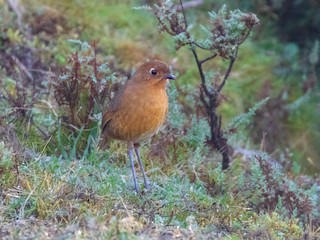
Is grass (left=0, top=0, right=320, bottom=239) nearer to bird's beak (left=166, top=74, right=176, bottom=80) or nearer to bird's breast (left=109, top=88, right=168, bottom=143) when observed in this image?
bird's breast (left=109, top=88, right=168, bottom=143)

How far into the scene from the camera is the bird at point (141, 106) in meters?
6.36

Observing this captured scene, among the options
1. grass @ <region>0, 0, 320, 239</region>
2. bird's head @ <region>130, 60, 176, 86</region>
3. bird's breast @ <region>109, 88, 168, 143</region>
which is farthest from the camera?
bird's head @ <region>130, 60, 176, 86</region>

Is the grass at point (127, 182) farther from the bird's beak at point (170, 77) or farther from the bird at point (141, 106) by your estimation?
the bird's beak at point (170, 77)

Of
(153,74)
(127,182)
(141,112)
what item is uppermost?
(153,74)

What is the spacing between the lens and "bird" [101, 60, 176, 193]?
6.36m

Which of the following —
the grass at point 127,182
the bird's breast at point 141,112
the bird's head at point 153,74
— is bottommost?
the grass at point 127,182

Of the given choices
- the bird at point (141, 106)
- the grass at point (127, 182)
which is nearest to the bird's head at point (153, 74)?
the bird at point (141, 106)

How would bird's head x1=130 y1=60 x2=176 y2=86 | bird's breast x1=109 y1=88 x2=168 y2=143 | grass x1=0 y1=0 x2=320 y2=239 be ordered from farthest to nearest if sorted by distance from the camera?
bird's head x1=130 y1=60 x2=176 y2=86 → bird's breast x1=109 y1=88 x2=168 y2=143 → grass x1=0 y1=0 x2=320 y2=239

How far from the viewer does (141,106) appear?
20.9 feet

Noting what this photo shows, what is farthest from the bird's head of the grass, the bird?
the grass

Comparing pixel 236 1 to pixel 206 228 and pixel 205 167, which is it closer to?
pixel 205 167

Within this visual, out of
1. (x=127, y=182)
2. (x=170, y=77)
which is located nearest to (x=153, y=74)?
(x=170, y=77)

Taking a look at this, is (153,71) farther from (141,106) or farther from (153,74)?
(141,106)

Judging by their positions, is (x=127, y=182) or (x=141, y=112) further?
(x=127, y=182)
